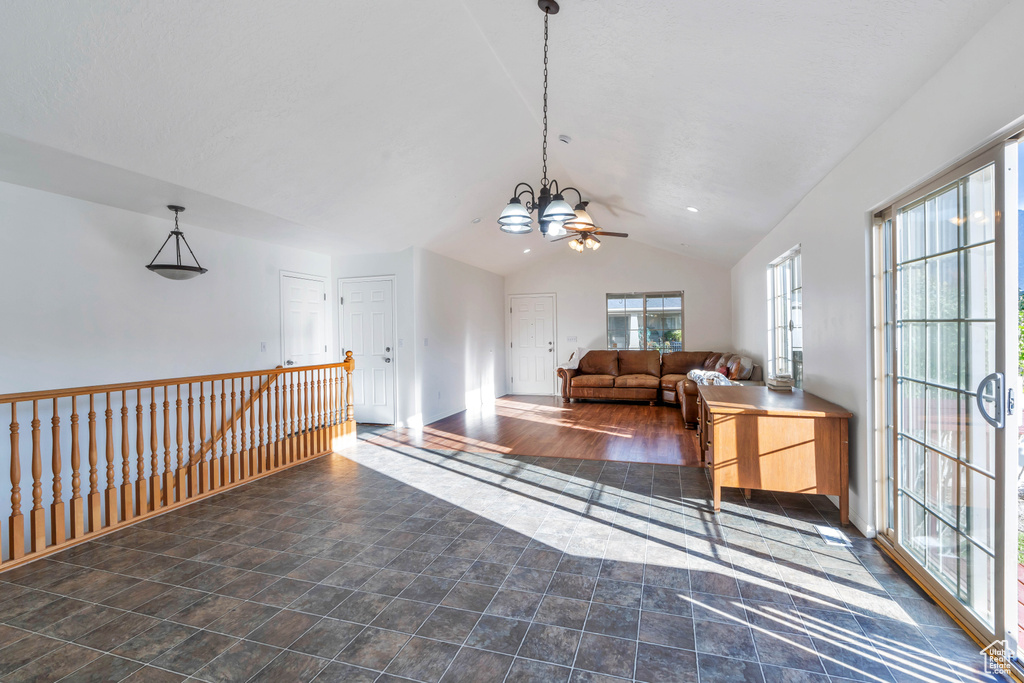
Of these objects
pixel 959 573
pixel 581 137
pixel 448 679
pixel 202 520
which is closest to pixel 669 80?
pixel 581 137

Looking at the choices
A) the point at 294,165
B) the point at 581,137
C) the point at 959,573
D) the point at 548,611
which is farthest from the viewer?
the point at 581,137

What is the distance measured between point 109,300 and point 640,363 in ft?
25.2

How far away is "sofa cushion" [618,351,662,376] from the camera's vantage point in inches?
343

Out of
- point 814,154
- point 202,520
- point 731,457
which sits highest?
point 814,154

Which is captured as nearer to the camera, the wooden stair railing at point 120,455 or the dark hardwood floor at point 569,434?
the wooden stair railing at point 120,455

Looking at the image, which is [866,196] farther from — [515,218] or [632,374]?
[632,374]

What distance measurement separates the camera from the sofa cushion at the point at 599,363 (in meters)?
8.88

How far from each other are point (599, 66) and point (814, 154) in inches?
59.5

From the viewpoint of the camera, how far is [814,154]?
3027 millimetres

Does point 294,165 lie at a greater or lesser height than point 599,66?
lesser

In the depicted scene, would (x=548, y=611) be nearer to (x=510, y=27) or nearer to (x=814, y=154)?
(x=814, y=154)

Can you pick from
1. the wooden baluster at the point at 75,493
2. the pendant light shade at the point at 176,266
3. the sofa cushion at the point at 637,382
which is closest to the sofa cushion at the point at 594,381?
the sofa cushion at the point at 637,382
